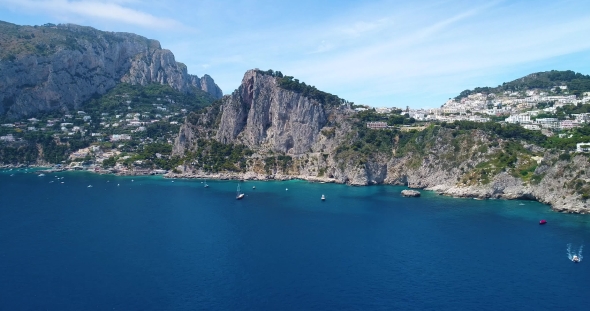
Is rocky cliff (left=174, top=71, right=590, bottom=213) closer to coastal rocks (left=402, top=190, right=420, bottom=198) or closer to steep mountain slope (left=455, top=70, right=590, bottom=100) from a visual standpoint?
coastal rocks (left=402, top=190, right=420, bottom=198)

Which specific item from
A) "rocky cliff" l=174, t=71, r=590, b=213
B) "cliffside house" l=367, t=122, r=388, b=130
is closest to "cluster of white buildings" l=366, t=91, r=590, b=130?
"cliffside house" l=367, t=122, r=388, b=130

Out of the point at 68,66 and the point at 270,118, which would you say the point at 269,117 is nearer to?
the point at 270,118

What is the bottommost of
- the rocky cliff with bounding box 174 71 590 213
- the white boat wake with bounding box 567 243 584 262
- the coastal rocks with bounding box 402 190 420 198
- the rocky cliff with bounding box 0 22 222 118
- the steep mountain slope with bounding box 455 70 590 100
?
the white boat wake with bounding box 567 243 584 262

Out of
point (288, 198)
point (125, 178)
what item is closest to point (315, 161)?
point (288, 198)

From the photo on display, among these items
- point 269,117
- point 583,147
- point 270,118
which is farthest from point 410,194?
point 269,117

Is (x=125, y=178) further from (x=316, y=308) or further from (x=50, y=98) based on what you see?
(x=316, y=308)

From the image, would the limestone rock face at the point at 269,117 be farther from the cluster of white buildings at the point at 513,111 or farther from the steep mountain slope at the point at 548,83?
the steep mountain slope at the point at 548,83

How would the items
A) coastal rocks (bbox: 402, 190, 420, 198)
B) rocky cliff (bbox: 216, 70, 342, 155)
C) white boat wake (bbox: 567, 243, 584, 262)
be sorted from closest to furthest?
1. white boat wake (bbox: 567, 243, 584, 262)
2. coastal rocks (bbox: 402, 190, 420, 198)
3. rocky cliff (bbox: 216, 70, 342, 155)
